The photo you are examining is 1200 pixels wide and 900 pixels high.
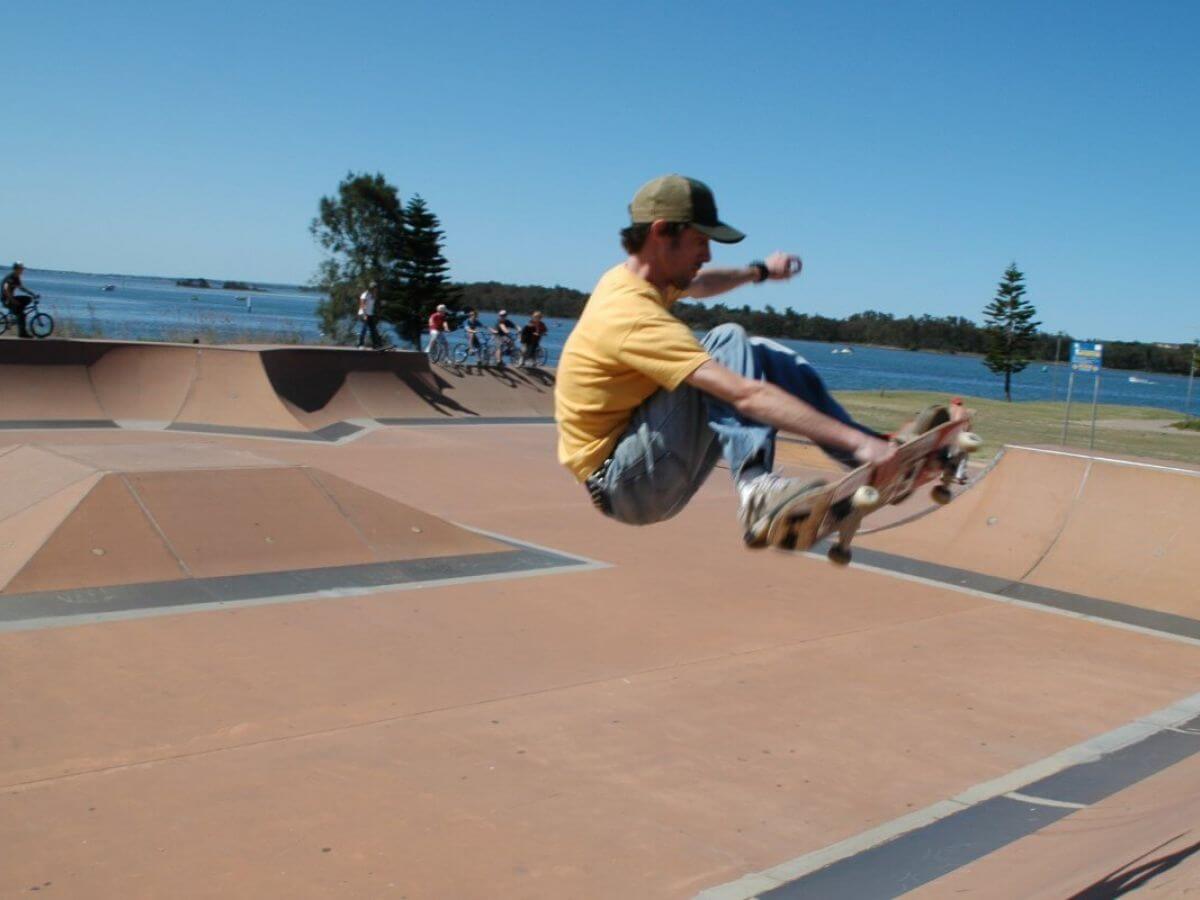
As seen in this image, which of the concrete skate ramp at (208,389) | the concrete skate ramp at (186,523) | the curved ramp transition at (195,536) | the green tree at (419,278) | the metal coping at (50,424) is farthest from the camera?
the green tree at (419,278)

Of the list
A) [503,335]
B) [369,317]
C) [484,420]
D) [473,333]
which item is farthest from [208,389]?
[503,335]

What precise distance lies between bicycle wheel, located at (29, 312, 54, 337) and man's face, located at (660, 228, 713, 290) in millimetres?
20962

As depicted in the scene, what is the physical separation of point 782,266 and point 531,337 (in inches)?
895

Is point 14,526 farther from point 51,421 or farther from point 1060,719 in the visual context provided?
point 51,421

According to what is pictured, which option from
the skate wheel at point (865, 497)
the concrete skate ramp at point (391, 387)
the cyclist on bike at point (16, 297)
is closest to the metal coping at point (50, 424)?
the concrete skate ramp at point (391, 387)

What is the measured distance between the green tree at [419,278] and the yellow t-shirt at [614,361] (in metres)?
55.2

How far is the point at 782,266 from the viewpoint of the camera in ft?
14.9

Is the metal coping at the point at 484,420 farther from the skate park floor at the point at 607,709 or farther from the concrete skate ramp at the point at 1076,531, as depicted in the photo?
the concrete skate ramp at the point at 1076,531

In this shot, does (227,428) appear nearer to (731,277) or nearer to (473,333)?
(473,333)

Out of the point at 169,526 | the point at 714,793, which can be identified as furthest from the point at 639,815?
the point at 169,526

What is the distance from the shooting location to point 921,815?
550 centimetres

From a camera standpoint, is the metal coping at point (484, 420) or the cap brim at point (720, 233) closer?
the cap brim at point (720, 233)

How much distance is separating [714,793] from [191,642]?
3743 mm

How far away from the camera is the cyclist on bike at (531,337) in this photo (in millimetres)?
26922
